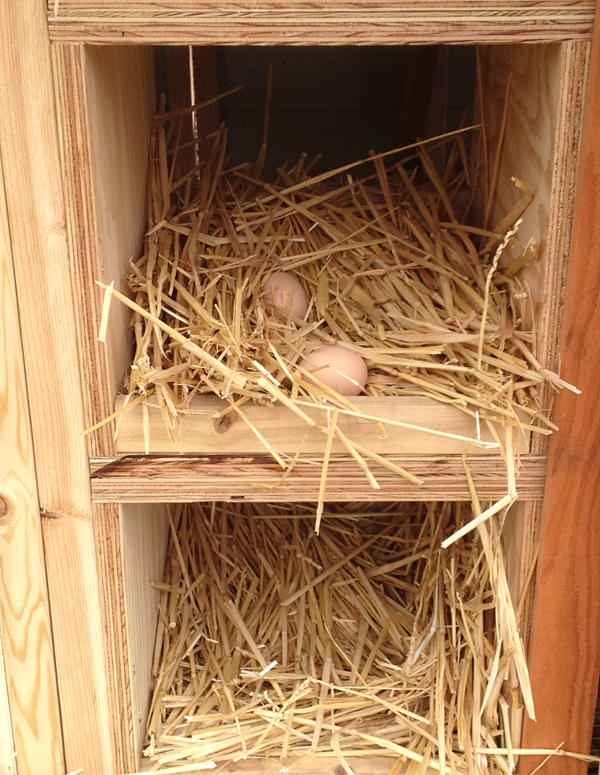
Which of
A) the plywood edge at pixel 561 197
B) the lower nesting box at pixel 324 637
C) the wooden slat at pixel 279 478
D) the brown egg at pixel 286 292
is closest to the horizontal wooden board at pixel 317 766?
the lower nesting box at pixel 324 637

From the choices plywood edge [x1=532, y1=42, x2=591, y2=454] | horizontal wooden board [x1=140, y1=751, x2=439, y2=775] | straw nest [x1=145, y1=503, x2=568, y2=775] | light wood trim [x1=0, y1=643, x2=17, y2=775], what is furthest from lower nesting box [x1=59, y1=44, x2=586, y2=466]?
horizontal wooden board [x1=140, y1=751, x2=439, y2=775]

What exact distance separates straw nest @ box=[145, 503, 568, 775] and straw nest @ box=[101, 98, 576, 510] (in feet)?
0.74

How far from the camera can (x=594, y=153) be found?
0.81 m

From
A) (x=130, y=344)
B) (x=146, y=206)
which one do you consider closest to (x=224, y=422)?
(x=130, y=344)

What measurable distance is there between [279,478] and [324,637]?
17.4 inches

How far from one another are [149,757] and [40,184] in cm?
80

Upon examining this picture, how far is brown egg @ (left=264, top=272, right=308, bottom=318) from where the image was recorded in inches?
41.4

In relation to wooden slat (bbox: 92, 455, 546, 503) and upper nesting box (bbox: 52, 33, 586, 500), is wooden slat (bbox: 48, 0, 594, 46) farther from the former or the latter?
wooden slat (bbox: 92, 455, 546, 503)

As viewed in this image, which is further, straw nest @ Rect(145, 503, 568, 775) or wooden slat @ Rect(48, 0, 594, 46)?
straw nest @ Rect(145, 503, 568, 775)

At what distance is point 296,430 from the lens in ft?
3.01

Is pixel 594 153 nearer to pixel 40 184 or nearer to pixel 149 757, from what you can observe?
pixel 40 184

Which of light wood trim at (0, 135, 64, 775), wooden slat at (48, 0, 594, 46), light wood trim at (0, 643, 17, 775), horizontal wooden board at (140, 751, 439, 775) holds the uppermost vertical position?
wooden slat at (48, 0, 594, 46)

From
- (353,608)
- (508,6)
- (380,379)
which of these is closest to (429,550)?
(353,608)

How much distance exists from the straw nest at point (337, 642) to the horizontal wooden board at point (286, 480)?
0.09 m
